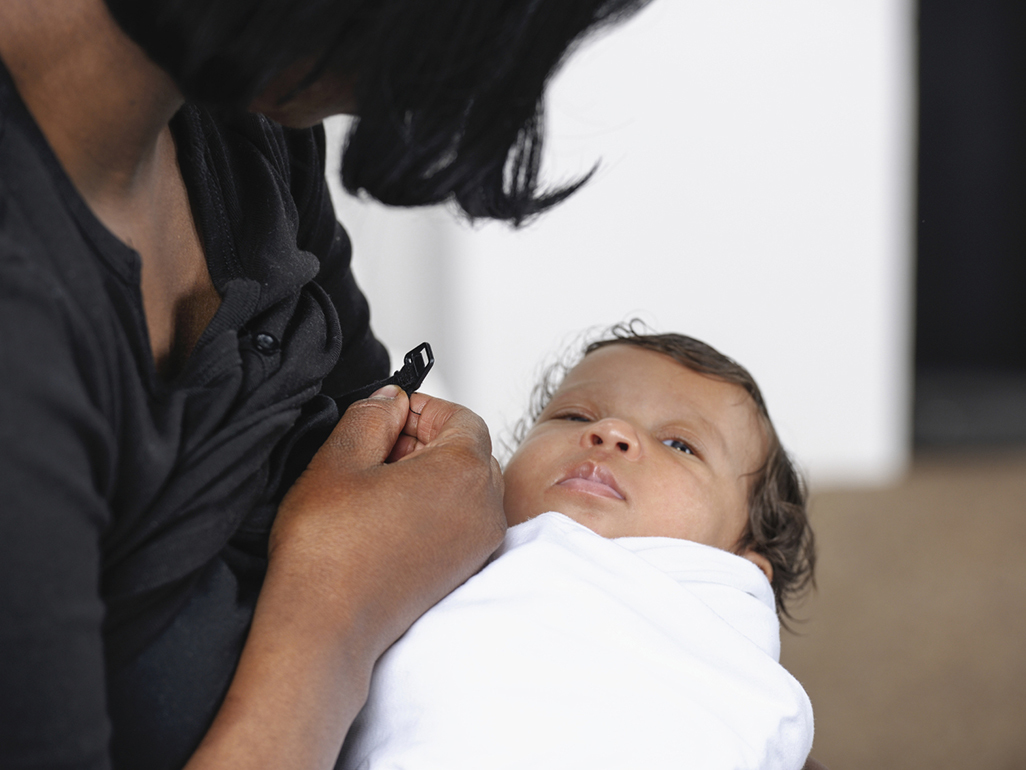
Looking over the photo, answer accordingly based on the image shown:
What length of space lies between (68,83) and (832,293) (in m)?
3.37

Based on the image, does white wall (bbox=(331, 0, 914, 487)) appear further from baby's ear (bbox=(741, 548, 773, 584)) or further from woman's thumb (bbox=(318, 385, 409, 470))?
woman's thumb (bbox=(318, 385, 409, 470))

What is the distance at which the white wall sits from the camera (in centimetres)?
331

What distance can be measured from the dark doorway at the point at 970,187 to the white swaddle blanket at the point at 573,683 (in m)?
3.56

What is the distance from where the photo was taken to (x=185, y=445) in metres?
0.61

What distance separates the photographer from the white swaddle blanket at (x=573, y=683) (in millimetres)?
766

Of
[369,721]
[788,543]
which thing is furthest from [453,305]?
[369,721]

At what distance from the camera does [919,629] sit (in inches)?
104

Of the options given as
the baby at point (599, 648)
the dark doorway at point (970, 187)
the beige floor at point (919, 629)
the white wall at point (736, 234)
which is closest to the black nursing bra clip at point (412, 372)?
the baby at point (599, 648)

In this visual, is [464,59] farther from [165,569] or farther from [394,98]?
[165,569]

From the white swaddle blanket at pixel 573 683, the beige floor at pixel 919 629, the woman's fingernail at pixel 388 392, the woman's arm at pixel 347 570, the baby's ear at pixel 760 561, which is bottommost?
the beige floor at pixel 919 629

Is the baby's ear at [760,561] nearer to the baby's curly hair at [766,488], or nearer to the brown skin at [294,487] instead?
the baby's curly hair at [766,488]

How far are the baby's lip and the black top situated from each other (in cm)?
41

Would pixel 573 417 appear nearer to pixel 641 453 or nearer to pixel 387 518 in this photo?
pixel 641 453

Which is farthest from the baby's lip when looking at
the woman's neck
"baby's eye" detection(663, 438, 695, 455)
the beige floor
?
the beige floor
